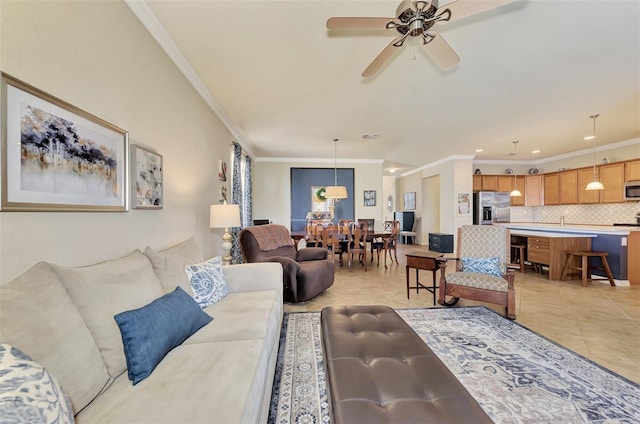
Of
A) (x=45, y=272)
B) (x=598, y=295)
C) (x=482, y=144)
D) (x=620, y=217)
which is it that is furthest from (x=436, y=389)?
(x=620, y=217)

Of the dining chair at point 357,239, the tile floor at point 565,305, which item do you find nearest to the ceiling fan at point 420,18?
the tile floor at point 565,305

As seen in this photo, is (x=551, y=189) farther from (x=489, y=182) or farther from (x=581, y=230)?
(x=581, y=230)

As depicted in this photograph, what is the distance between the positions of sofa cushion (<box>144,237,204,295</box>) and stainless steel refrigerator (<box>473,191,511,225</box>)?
7.22 meters

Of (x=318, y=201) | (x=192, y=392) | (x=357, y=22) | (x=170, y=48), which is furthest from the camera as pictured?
(x=318, y=201)

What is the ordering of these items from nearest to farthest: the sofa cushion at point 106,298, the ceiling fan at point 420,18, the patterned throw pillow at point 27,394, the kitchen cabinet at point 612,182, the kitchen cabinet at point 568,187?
the patterned throw pillow at point 27,394 < the sofa cushion at point 106,298 < the ceiling fan at point 420,18 < the kitchen cabinet at point 612,182 < the kitchen cabinet at point 568,187

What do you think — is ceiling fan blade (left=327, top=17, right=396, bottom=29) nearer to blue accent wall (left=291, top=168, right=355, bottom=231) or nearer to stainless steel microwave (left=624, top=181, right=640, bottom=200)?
blue accent wall (left=291, top=168, right=355, bottom=231)

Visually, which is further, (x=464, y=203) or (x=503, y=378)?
(x=464, y=203)

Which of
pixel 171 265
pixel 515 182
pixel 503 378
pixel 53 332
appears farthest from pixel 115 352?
pixel 515 182

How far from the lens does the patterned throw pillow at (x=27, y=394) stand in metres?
0.60

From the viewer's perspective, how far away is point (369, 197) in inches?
300

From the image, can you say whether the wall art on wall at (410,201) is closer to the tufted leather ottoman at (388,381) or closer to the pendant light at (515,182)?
the pendant light at (515,182)

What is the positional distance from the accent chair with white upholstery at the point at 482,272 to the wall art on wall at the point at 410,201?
6.47m

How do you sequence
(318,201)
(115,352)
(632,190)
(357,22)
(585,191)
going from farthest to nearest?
(318,201) → (585,191) → (632,190) → (357,22) → (115,352)

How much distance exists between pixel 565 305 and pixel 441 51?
348 centimetres
